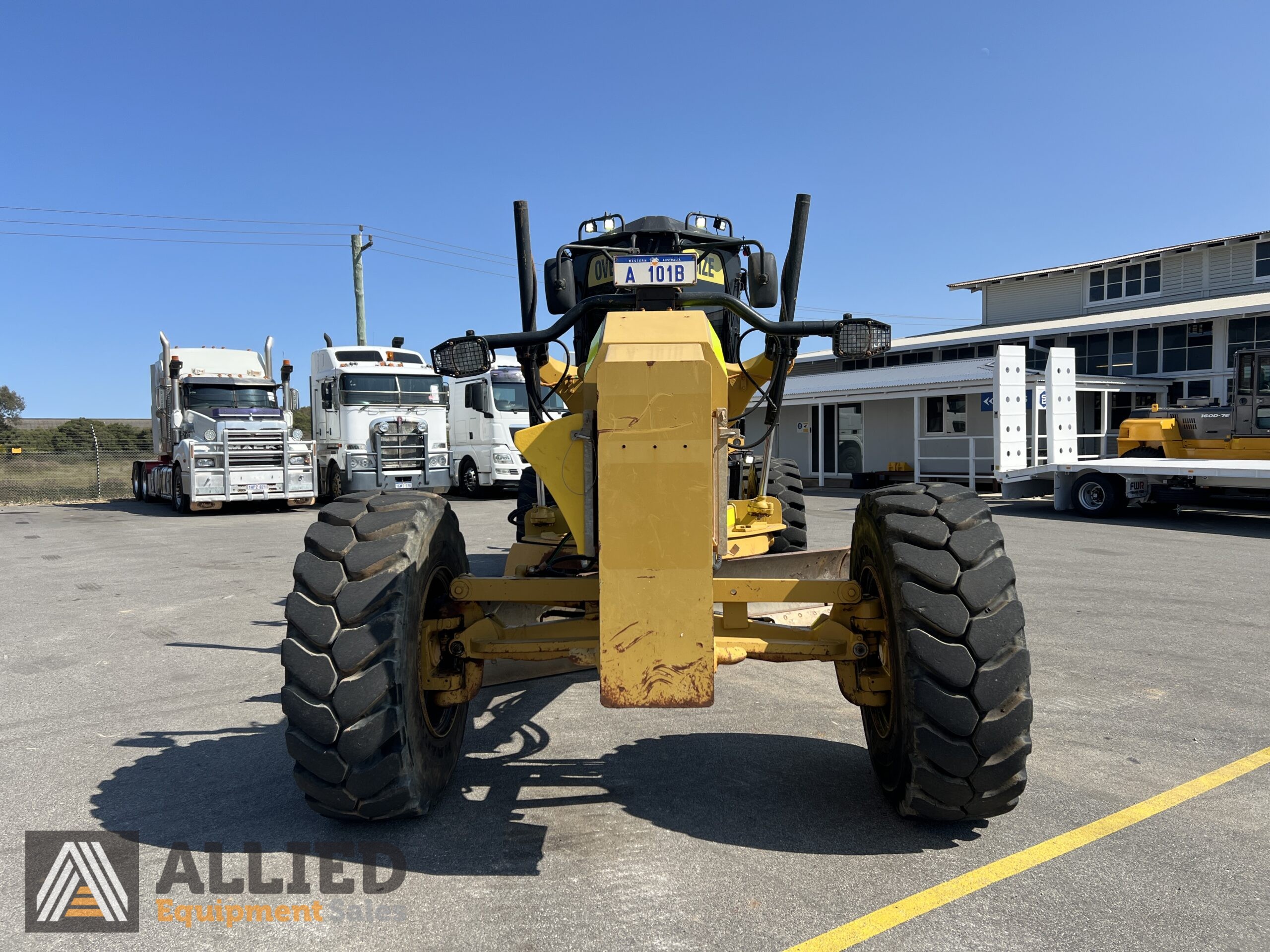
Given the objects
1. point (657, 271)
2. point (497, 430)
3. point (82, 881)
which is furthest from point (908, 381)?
point (82, 881)

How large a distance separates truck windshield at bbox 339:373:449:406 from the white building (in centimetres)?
981

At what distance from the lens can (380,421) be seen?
2066 cm

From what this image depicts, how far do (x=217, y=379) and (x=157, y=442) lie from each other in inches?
144

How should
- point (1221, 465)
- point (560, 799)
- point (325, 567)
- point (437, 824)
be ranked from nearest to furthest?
point (325, 567) < point (437, 824) < point (560, 799) < point (1221, 465)

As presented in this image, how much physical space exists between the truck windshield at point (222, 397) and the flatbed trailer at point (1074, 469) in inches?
665

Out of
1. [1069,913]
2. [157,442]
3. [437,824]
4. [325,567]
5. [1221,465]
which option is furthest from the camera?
[157,442]

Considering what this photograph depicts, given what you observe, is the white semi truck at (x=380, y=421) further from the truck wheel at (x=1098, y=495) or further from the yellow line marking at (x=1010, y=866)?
the yellow line marking at (x=1010, y=866)

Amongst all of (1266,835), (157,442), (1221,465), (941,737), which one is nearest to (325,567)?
(941,737)

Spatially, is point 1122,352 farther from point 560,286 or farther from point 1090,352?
point 560,286

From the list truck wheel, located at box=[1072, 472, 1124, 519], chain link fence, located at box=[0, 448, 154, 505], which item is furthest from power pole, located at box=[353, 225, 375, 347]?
truck wheel, located at box=[1072, 472, 1124, 519]

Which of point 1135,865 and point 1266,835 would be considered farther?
point 1266,835

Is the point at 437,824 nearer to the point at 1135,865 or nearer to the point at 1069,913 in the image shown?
the point at 1069,913

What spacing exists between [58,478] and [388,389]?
15.4m

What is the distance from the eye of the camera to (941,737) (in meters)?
3.10
